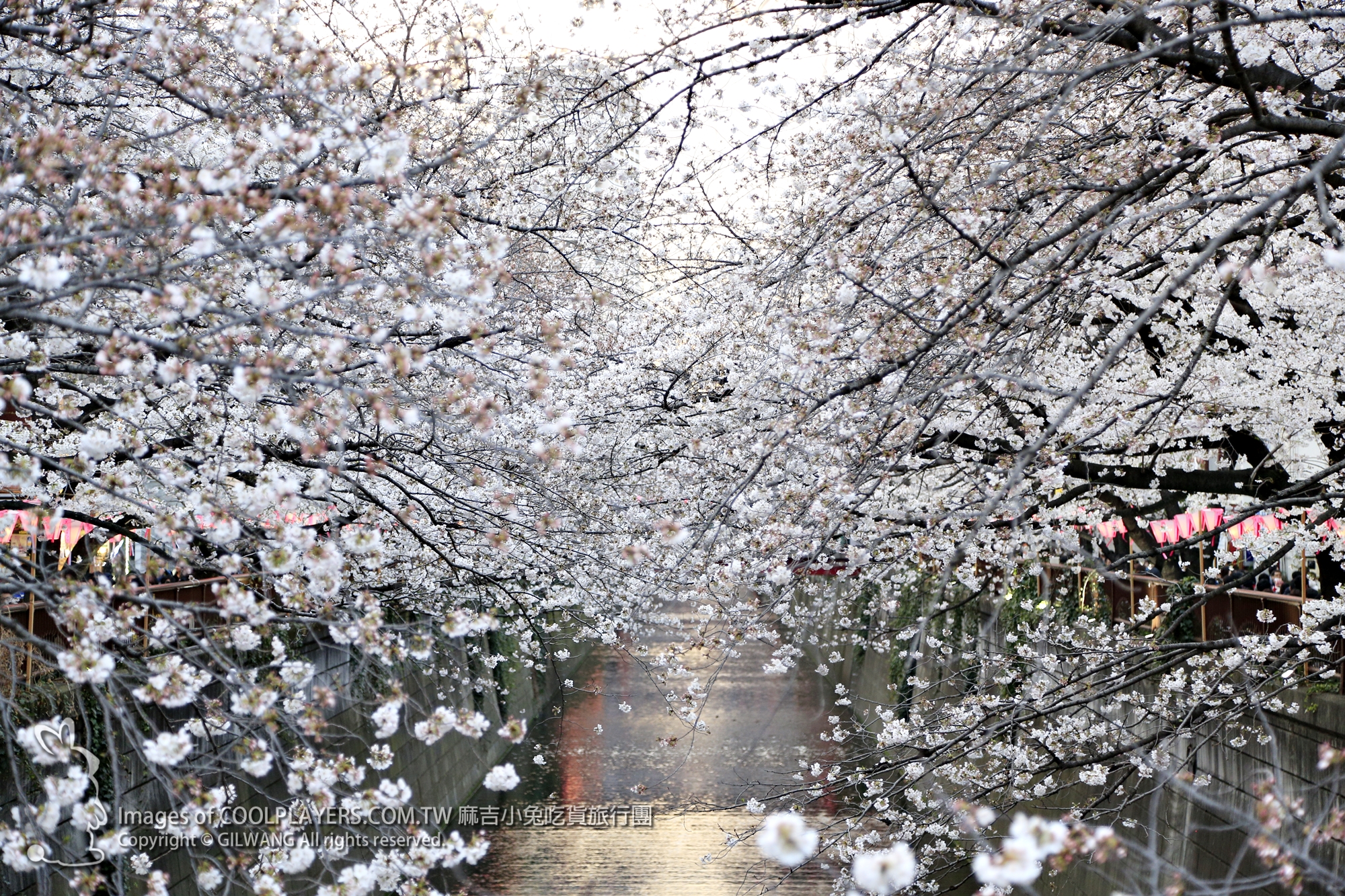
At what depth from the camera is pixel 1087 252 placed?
477cm

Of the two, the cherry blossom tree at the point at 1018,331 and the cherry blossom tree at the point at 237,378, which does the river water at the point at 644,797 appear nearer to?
the cherry blossom tree at the point at 1018,331

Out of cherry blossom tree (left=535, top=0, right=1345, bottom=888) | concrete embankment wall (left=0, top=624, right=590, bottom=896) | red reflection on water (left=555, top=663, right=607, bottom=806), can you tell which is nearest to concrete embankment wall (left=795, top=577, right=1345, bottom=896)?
cherry blossom tree (left=535, top=0, right=1345, bottom=888)

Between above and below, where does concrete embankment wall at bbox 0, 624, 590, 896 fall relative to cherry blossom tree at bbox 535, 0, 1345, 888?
below

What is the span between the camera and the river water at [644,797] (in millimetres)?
13681

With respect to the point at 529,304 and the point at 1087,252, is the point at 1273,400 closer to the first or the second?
the point at 1087,252

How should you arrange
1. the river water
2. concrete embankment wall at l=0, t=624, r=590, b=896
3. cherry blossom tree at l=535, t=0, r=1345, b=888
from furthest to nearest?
the river water
concrete embankment wall at l=0, t=624, r=590, b=896
cherry blossom tree at l=535, t=0, r=1345, b=888

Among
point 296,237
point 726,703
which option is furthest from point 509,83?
point 726,703

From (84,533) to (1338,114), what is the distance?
8.69 m

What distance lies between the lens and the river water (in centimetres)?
1368

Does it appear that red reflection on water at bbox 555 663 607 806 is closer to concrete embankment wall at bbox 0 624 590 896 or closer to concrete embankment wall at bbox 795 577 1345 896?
concrete embankment wall at bbox 0 624 590 896

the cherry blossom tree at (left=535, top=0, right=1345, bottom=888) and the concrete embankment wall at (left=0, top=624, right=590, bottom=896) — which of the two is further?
the concrete embankment wall at (left=0, top=624, right=590, bottom=896)

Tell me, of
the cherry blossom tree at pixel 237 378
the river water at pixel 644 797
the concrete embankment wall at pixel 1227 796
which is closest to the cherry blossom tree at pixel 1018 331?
the concrete embankment wall at pixel 1227 796

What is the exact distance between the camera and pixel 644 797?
17438 millimetres

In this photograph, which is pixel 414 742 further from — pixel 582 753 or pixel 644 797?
pixel 582 753
